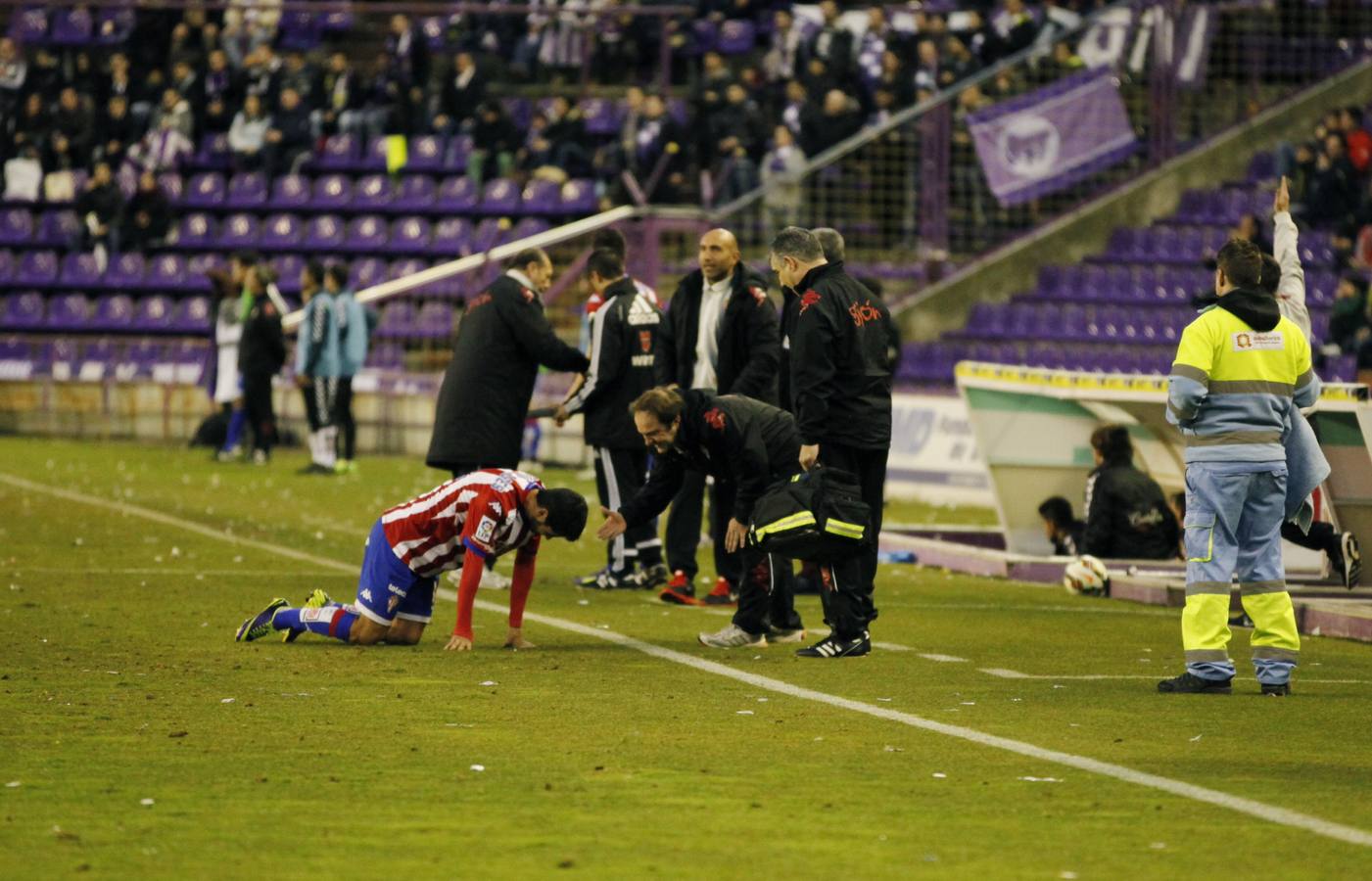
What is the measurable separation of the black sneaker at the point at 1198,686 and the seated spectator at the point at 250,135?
25.1m

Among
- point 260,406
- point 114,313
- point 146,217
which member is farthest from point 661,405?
point 146,217

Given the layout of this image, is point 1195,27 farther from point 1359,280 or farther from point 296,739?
point 296,739

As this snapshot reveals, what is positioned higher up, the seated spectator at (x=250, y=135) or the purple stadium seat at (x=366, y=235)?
the seated spectator at (x=250, y=135)

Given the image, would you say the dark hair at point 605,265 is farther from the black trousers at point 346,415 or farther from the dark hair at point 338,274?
the black trousers at point 346,415

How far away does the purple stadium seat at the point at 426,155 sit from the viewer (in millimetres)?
32062

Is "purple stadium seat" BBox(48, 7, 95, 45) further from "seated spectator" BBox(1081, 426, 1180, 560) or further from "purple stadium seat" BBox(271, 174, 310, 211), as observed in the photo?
"seated spectator" BBox(1081, 426, 1180, 560)

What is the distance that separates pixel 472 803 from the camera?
23.2 feet

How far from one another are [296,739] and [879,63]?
21.2 m

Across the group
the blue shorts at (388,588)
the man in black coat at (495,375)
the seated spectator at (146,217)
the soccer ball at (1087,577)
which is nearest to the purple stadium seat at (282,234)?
the seated spectator at (146,217)

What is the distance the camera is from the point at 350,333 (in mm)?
24188

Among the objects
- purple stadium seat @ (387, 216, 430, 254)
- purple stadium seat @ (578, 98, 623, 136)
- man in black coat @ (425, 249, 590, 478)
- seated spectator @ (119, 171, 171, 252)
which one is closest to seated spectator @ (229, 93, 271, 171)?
seated spectator @ (119, 171, 171, 252)

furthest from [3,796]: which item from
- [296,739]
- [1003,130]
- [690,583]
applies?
[1003,130]

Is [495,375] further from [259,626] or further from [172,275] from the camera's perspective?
[172,275]

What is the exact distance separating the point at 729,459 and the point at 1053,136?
50.7 ft
